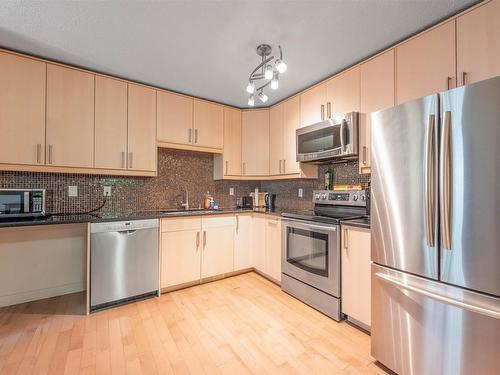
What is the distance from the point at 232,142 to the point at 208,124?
0.43 meters

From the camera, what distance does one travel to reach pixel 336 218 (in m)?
2.09

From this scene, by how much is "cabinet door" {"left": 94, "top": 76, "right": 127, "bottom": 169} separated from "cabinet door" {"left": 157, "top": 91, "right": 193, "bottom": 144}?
0.39m

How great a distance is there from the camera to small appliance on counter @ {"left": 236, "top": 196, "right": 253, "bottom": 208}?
370 cm

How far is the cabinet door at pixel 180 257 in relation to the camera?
101 inches

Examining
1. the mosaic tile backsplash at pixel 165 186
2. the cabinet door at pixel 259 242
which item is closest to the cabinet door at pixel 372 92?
the mosaic tile backsplash at pixel 165 186

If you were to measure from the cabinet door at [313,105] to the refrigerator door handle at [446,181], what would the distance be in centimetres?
144

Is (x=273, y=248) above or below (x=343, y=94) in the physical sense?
below

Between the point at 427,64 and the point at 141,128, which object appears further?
the point at 141,128

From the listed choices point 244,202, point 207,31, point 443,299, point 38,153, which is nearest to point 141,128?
point 38,153

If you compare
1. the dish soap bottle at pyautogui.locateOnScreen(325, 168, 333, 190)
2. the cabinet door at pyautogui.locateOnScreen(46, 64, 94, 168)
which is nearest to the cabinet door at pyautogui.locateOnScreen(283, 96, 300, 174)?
the dish soap bottle at pyautogui.locateOnScreen(325, 168, 333, 190)

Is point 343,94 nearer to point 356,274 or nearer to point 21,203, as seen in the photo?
point 356,274

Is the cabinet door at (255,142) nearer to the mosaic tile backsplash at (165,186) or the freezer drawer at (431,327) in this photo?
the mosaic tile backsplash at (165,186)

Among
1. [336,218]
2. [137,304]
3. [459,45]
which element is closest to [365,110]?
[459,45]

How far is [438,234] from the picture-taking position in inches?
49.5
